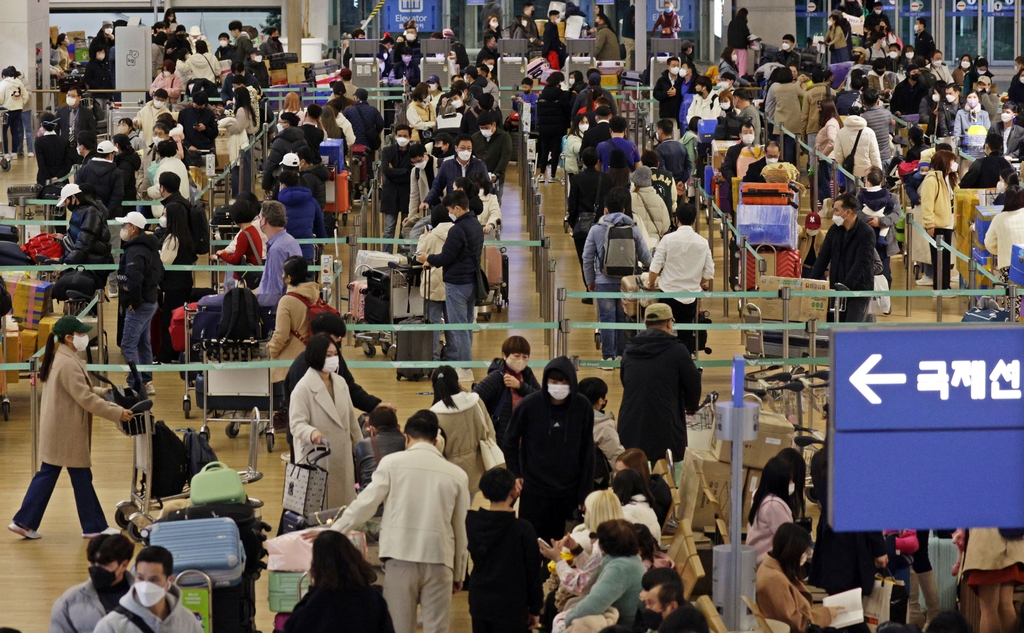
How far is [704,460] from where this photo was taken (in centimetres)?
903

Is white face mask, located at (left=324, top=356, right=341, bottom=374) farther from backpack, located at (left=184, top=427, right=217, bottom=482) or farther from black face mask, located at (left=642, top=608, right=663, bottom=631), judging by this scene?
black face mask, located at (left=642, top=608, right=663, bottom=631)

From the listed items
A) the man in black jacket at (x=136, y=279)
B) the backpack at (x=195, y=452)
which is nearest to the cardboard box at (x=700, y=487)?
the backpack at (x=195, y=452)

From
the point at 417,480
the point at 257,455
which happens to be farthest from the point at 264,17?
the point at 417,480

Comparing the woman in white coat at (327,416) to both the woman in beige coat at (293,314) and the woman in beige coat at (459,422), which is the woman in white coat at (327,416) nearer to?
the woman in beige coat at (459,422)

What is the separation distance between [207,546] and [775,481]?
2833 millimetres

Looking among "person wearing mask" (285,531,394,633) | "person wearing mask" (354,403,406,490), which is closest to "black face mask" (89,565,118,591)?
"person wearing mask" (285,531,394,633)

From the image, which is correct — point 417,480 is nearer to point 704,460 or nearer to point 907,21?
point 704,460

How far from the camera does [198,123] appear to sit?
64.6ft

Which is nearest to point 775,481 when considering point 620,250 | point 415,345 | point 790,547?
point 790,547

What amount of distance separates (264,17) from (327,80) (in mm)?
12323

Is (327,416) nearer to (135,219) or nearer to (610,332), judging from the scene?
(135,219)

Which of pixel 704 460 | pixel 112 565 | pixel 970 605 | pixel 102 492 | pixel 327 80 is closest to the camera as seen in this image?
pixel 112 565

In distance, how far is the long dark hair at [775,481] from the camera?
311 inches

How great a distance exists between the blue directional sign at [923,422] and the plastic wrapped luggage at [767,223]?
9775 millimetres
